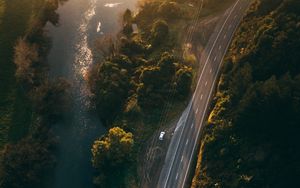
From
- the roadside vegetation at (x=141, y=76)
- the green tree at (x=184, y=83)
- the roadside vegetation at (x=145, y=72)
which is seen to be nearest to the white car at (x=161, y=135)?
the roadside vegetation at (x=145, y=72)

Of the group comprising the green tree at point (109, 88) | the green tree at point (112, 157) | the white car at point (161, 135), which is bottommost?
the green tree at point (112, 157)

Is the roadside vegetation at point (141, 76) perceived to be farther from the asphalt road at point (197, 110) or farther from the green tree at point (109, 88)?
the asphalt road at point (197, 110)

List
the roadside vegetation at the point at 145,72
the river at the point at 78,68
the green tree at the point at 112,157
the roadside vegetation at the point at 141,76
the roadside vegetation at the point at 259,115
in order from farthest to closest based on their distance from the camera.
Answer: the roadside vegetation at the point at 141,76
the roadside vegetation at the point at 145,72
the river at the point at 78,68
the green tree at the point at 112,157
the roadside vegetation at the point at 259,115

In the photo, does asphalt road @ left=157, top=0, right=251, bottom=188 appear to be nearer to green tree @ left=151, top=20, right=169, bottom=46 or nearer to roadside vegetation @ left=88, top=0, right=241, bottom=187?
roadside vegetation @ left=88, top=0, right=241, bottom=187

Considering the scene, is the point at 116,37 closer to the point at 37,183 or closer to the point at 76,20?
the point at 76,20

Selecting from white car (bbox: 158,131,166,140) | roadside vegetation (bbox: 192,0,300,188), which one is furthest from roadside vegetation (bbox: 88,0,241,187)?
roadside vegetation (bbox: 192,0,300,188)

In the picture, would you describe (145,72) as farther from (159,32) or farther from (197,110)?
(197,110)
